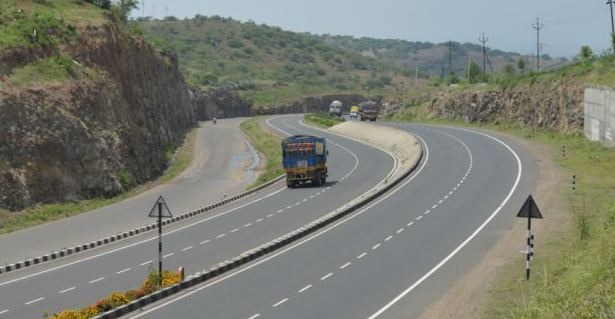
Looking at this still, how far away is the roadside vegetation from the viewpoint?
2298cm

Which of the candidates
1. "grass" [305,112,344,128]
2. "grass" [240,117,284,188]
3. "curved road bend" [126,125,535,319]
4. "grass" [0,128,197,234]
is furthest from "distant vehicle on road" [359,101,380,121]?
"curved road bend" [126,125,535,319]

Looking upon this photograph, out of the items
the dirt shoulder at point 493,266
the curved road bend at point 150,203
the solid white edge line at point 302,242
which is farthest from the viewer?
the curved road bend at point 150,203

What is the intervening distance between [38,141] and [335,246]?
2554 centimetres

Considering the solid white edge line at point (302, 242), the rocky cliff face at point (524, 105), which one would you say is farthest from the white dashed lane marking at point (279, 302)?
the rocky cliff face at point (524, 105)

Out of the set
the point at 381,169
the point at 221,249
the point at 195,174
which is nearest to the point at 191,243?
the point at 221,249

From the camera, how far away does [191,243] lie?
4262cm

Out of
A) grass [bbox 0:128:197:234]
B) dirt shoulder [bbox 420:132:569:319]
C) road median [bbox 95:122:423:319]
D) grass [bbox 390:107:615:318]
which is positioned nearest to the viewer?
grass [bbox 390:107:615:318]

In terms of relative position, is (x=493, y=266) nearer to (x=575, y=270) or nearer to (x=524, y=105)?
(x=575, y=270)

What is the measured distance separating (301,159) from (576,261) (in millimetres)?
30678

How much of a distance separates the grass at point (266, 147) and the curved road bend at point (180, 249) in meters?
5.48

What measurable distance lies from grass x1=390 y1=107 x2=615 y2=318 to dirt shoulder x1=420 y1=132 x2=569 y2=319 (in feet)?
0.97

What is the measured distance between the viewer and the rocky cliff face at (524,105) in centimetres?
8812

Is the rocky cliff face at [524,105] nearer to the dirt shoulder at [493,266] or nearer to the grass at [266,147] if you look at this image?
the grass at [266,147]

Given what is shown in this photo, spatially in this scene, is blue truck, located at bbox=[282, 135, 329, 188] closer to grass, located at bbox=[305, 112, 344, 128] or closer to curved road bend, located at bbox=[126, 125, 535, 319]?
curved road bend, located at bbox=[126, 125, 535, 319]
